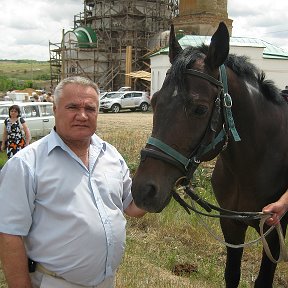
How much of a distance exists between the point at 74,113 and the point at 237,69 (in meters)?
1.30

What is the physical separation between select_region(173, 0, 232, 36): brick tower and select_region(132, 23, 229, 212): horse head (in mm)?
39886

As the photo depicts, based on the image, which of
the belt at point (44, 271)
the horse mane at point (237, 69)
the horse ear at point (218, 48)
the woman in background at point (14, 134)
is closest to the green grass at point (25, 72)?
the woman in background at point (14, 134)

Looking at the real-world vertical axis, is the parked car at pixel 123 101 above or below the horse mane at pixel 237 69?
below

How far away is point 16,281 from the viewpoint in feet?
7.66

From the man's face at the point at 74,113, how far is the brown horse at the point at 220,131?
42cm

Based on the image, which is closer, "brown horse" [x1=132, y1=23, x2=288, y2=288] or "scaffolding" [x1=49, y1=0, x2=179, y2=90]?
"brown horse" [x1=132, y1=23, x2=288, y2=288]

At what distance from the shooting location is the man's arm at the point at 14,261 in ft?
7.67

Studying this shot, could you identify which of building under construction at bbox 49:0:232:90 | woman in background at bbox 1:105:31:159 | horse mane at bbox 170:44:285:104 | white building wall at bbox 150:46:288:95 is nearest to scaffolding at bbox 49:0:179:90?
building under construction at bbox 49:0:232:90

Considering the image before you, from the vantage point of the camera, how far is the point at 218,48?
2.64 metres

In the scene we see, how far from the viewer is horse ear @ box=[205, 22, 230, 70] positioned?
8.48 feet

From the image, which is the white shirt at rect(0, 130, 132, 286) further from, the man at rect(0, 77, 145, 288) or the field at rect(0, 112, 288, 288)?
the field at rect(0, 112, 288, 288)

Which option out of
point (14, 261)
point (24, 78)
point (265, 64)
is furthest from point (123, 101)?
point (24, 78)

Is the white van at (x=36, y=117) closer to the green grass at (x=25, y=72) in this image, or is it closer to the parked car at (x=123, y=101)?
the parked car at (x=123, y=101)

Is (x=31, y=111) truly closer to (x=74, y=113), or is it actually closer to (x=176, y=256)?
(x=176, y=256)
